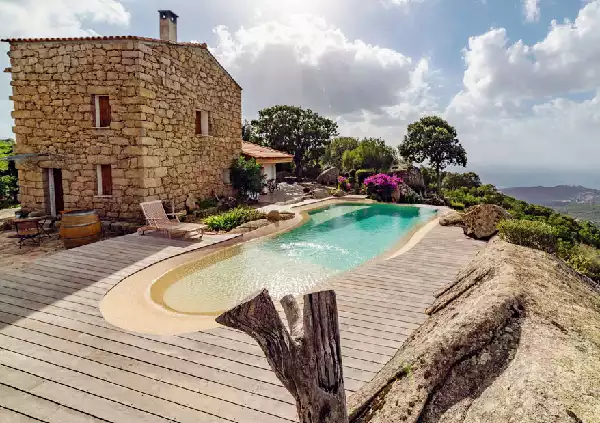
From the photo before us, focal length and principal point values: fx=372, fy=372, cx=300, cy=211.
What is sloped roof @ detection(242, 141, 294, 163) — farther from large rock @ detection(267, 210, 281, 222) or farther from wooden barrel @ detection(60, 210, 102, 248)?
wooden barrel @ detection(60, 210, 102, 248)

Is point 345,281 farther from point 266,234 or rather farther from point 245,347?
point 266,234

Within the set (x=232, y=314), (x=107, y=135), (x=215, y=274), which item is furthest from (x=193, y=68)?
(x=232, y=314)

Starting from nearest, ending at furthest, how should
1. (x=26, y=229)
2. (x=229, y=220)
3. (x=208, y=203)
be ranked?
(x=26, y=229)
(x=229, y=220)
(x=208, y=203)

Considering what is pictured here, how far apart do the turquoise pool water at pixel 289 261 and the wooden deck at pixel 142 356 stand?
1.43 m

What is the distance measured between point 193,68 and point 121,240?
27.0 ft

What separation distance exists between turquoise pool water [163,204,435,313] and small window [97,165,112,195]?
18.1ft

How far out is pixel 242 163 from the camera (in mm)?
18203

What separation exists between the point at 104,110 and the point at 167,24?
4691 millimetres

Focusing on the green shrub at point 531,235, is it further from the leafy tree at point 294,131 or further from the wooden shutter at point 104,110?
the leafy tree at point 294,131

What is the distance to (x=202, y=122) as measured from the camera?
1617 cm

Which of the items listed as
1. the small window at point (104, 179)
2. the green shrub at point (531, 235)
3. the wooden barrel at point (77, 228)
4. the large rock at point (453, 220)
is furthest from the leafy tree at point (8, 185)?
the green shrub at point (531, 235)

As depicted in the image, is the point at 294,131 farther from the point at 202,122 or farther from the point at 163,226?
the point at 163,226

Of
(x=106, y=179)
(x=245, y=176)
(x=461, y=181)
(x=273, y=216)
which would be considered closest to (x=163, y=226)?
(x=106, y=179)

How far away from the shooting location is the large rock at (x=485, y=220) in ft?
33.0
